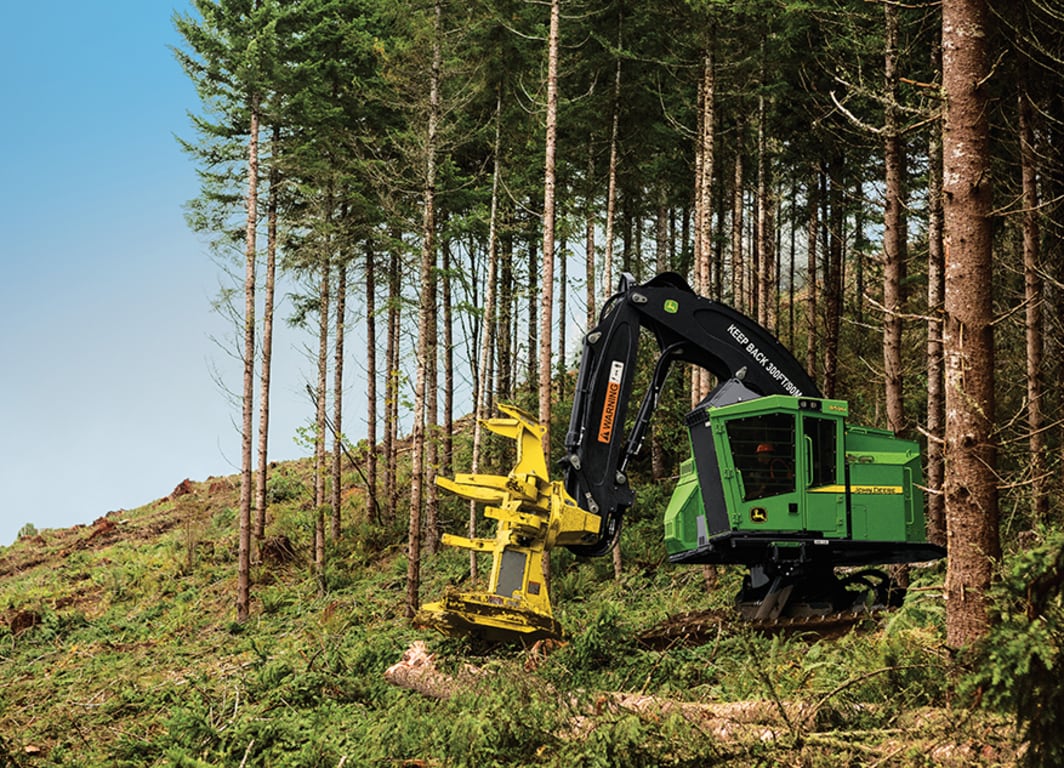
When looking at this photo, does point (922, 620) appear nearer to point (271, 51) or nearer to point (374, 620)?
point (374, 620)

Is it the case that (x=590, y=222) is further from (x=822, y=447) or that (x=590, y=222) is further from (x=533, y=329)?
(x=822, y=447)

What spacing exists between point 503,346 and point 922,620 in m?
19.5

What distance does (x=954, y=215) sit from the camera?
23.0 feet

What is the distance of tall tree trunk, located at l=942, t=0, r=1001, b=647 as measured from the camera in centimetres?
669

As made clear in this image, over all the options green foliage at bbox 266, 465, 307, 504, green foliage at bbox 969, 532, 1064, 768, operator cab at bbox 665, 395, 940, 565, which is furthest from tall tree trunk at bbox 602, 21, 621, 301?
green foliage at bbox 969, 532, 1064, 768

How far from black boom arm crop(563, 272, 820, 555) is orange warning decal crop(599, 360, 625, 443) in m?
0.01

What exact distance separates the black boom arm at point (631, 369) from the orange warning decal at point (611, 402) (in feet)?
0.04

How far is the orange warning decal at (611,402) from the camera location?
11805 millimetres

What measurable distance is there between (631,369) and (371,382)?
50.8 ft

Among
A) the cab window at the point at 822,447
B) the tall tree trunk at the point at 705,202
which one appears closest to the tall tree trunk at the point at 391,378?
the tall tree trunk at the point at 705,202

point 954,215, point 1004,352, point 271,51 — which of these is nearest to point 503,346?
point 271,51

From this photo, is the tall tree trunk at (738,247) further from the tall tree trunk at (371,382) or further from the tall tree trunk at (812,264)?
the tall tree trunk at (371,382)

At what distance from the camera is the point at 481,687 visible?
906cm

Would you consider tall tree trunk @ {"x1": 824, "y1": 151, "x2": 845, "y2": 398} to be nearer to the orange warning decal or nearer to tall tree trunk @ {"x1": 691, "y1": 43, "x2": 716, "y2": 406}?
tall tree trunk @ {"x1": 691, "y1": 43, "x2": 716, "y2": 406}
